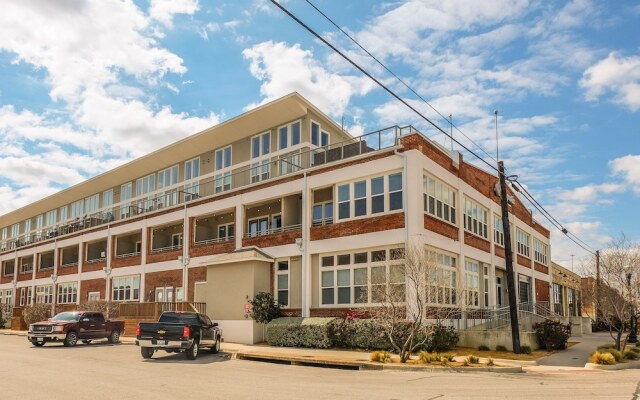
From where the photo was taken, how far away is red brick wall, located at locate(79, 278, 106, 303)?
45.0 m

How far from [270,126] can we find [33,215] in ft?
143

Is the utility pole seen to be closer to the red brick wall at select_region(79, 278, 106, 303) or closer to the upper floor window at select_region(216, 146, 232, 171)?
the upper floor window at select_region(216, 146, 232, 171)

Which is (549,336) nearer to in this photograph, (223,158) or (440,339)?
(440,339)

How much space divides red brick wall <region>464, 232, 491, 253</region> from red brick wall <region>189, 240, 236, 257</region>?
1265cm

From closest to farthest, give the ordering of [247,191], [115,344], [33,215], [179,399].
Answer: [179,399] → [115,344] → [247,191] → [33,215]

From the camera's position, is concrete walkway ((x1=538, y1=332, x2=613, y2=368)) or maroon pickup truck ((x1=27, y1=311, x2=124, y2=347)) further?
maroon pickup truck ((x1=27, y1=311, x2=124, y2=347))

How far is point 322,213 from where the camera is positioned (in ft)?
95.9

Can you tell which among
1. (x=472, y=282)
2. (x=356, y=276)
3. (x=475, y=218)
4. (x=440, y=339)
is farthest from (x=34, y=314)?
(x=440, y=339)

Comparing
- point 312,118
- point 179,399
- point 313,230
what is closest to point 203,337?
point 313,230

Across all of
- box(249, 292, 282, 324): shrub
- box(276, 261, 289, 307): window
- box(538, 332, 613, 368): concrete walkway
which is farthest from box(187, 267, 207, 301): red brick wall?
box(538, 332, 613, 368): concrete walkway

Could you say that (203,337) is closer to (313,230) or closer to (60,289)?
(313,230)

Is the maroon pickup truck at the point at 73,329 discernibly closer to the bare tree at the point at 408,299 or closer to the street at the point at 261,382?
the street at the point at 261,382

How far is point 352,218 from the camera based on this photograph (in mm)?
26594

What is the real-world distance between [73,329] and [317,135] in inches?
687
